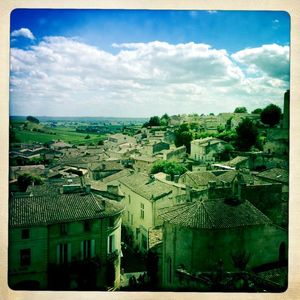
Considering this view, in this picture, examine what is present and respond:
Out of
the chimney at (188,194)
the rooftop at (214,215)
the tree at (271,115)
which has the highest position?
the tree at (271,115)

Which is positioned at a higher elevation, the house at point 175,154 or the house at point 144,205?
the house at point 175,154

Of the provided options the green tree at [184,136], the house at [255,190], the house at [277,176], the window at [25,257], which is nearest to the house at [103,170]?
the green tree at [184,136]

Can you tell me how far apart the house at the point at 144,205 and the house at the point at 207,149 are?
1.21 feet

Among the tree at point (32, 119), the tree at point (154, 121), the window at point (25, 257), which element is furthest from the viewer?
the tree at point (154, 121)

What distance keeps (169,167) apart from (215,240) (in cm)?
77

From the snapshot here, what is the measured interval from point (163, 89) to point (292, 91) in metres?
1.12

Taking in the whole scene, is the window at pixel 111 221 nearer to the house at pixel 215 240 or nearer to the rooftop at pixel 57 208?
the rooftop at pixel 57 208

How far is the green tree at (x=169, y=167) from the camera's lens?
348 cm

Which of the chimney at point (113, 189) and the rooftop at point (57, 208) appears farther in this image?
the chimney at point (113, 189)

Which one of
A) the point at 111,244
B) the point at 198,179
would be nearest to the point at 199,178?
the point at 198,179

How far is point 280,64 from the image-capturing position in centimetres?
331

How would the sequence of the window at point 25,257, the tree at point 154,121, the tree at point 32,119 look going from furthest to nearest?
the tree at point 154,121, the tree at point 32,119, the window at point 25,257

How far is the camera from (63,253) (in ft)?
10.9

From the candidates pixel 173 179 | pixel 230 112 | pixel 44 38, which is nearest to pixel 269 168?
pixel 230 112
